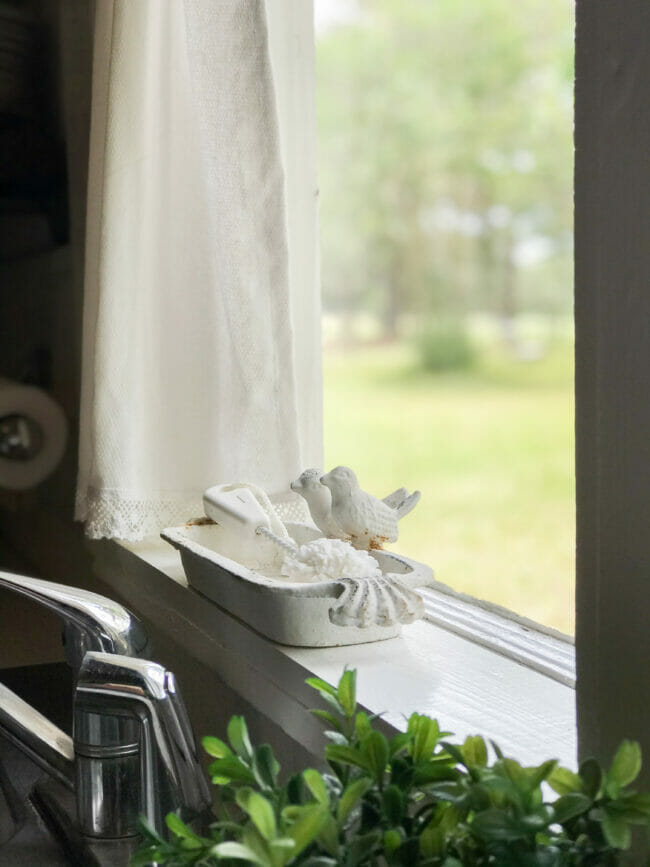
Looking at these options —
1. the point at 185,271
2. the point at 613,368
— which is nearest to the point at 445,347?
the point at 185,271

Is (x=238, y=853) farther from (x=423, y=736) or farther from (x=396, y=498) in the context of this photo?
(x=396, y=498)

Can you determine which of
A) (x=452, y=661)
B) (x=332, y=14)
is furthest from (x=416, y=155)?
(x=452, y=661)

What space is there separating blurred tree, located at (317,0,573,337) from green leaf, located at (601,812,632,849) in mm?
6115

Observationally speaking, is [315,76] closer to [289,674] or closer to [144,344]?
[144,344]

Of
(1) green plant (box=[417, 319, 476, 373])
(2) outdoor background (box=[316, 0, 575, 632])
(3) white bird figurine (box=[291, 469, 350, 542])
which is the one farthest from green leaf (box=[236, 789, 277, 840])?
(1) green plant (box=[417, 319, 476, 373])

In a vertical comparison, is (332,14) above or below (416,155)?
above

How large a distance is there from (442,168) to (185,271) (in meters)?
5.88

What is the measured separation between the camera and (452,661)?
2.08ft

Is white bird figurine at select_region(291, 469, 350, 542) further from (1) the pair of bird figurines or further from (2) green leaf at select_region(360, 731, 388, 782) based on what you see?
(2) green leaf at select_region(360, 731, 388, 782)

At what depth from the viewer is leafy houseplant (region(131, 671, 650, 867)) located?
281 mm

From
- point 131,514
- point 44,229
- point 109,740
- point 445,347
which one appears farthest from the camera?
point 445,347

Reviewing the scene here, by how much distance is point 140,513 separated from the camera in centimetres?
92

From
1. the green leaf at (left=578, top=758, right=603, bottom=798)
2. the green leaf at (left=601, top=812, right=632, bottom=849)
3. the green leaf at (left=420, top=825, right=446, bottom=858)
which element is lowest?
the green leaf at (left=420, top=825, right=446, bottom=858)

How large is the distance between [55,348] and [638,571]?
1.00 metres
